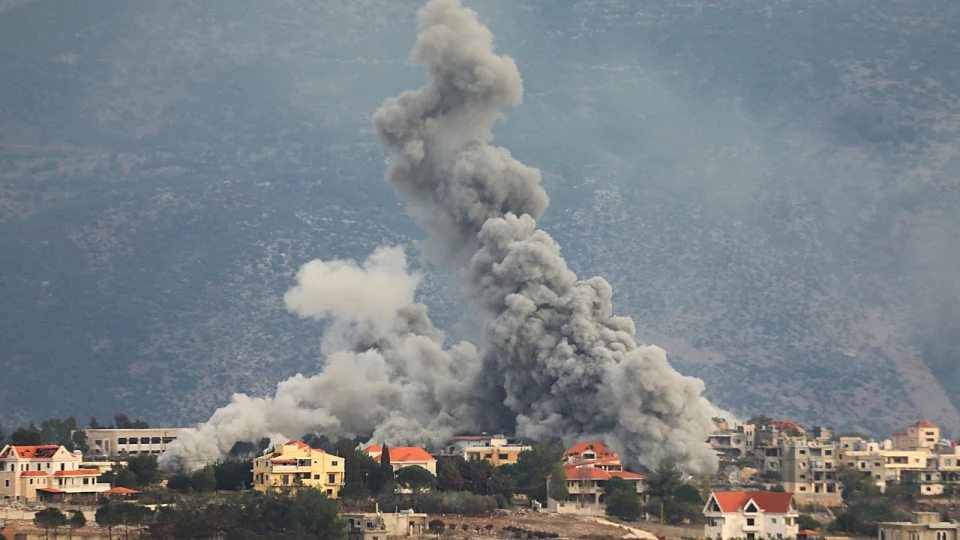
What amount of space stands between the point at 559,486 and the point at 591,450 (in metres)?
9.41

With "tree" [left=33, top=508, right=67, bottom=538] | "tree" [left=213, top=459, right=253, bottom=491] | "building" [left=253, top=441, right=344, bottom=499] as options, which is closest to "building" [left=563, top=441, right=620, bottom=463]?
"building" [left=253, top=441, right=344, bottom=499]

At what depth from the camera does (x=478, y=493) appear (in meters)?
104

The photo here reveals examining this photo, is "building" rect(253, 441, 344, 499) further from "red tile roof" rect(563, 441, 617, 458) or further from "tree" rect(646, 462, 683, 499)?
"tree" rect(646, 462, 683, 499)

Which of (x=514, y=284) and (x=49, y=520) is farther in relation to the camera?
(x=514, y=284)

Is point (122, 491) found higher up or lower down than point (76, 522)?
higher up

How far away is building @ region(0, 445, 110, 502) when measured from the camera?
322 feet

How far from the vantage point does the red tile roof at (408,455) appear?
110 meters

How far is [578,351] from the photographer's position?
116m

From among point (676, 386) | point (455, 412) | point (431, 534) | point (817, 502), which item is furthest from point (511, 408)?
point (431, 534)

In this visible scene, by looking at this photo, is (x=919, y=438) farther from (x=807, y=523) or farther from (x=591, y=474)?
(x=807, y=523)

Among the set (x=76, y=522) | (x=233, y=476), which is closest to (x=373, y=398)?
(x=233, y=476)

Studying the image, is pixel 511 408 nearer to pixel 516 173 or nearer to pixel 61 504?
→ pixel 516 173

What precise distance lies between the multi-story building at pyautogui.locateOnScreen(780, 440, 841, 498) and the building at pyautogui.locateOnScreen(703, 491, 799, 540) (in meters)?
15.8

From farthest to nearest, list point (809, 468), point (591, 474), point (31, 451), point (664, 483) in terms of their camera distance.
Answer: point (809, 468) → point (591, 474) → point (664, 483) → point (31, 451)
